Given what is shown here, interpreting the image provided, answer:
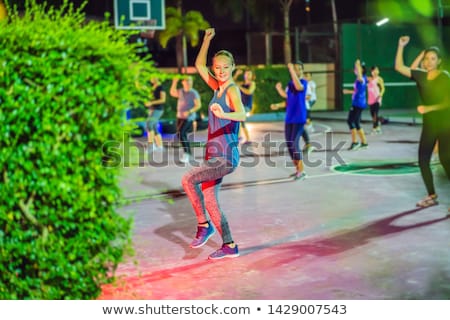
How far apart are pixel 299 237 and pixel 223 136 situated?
5.14 feet

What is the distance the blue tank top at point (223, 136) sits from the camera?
22.2 ft

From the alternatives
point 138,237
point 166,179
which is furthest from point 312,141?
point 138,237

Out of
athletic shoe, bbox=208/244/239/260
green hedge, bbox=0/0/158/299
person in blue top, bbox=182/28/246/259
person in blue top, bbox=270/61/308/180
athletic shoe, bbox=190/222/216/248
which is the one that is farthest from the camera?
person in blue top, bbox=270/61/308/180

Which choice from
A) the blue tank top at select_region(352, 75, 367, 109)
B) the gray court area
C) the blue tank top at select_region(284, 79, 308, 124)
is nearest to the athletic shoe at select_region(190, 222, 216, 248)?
the gray court area

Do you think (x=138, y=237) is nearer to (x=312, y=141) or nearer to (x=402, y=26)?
(x=312, y=141)

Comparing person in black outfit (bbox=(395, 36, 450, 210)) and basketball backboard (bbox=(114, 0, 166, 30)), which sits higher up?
basketball backboard (bbox=(114, 0, 166, 30))

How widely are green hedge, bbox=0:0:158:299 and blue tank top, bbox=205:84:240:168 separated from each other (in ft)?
7.15

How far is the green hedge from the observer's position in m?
4.27

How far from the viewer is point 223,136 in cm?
677

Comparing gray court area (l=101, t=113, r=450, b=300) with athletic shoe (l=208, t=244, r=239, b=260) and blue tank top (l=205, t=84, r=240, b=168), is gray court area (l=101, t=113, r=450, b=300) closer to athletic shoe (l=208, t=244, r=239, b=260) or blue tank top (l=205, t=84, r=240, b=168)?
athletic shoe (l=208, t=244, r=239, b=260)

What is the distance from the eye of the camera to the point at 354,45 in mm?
31859

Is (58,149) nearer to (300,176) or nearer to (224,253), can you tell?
(224,253)

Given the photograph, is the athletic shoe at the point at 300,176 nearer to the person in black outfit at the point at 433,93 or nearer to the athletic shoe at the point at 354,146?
the person in black outfit at the point at 433,93

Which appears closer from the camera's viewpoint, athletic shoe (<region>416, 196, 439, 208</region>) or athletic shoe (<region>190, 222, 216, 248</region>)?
athletic shoe (<region>190, 222, 216, 248</region>)
